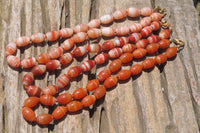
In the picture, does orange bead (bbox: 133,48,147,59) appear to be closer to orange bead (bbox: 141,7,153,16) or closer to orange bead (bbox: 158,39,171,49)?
orange bead (bbox: 158,39,171,49)

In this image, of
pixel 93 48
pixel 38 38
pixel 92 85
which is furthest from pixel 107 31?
pixel 38 38

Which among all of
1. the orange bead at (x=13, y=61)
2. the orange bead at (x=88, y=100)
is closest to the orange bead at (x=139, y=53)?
the orange bead at (x=88, y=100)

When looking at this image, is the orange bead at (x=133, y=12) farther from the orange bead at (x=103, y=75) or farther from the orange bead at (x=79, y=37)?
the orange bead at (x=103, y=75)

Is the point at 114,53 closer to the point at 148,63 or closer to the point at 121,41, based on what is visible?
the point at 121,41

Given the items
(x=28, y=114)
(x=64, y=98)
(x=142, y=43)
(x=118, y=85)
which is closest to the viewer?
(x=28, y=114)

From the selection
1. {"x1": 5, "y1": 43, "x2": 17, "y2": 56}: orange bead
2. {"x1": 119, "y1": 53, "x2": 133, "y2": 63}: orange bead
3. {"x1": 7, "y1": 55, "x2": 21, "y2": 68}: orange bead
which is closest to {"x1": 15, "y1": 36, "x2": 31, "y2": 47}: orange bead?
{"x1": 5, "y1": 43, "x2": 17, "y2": 56}: orange bead

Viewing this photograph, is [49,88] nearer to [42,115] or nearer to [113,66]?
[42,115]

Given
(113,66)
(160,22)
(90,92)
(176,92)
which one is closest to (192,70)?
(176,92)
